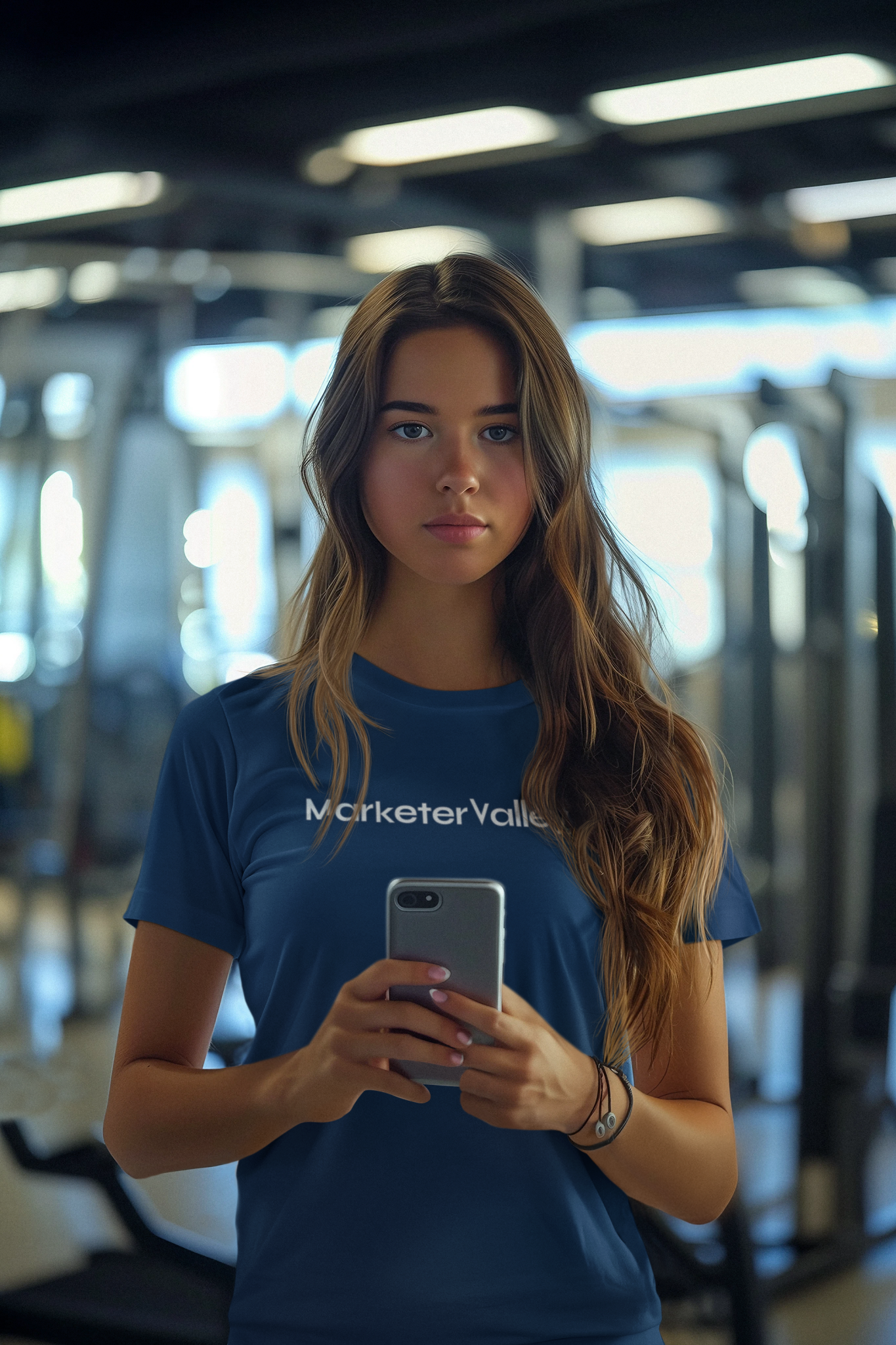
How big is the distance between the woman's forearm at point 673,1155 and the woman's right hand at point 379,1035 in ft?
0.59

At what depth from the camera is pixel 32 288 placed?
289cm

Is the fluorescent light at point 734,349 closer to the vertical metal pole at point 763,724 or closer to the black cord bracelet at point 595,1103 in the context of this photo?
the vertical metal pole at point 763,724

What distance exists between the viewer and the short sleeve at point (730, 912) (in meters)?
1.04

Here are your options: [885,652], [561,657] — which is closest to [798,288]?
[885,652]

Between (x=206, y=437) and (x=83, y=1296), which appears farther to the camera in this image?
(x=206, y=437)

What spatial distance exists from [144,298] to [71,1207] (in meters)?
2.25

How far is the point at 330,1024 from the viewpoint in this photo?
33.1 inches

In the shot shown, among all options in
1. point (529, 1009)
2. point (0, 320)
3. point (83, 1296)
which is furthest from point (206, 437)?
point (529, 1009)

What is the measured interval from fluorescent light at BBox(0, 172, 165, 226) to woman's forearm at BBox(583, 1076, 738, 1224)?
250 centimetres

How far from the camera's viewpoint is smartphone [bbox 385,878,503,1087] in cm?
83

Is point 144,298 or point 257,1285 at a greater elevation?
point 144,298

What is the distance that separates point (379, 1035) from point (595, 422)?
5.99 ft

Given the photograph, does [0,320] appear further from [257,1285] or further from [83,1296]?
[257,1285]

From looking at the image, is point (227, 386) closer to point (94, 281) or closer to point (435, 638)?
point (94, 281)
